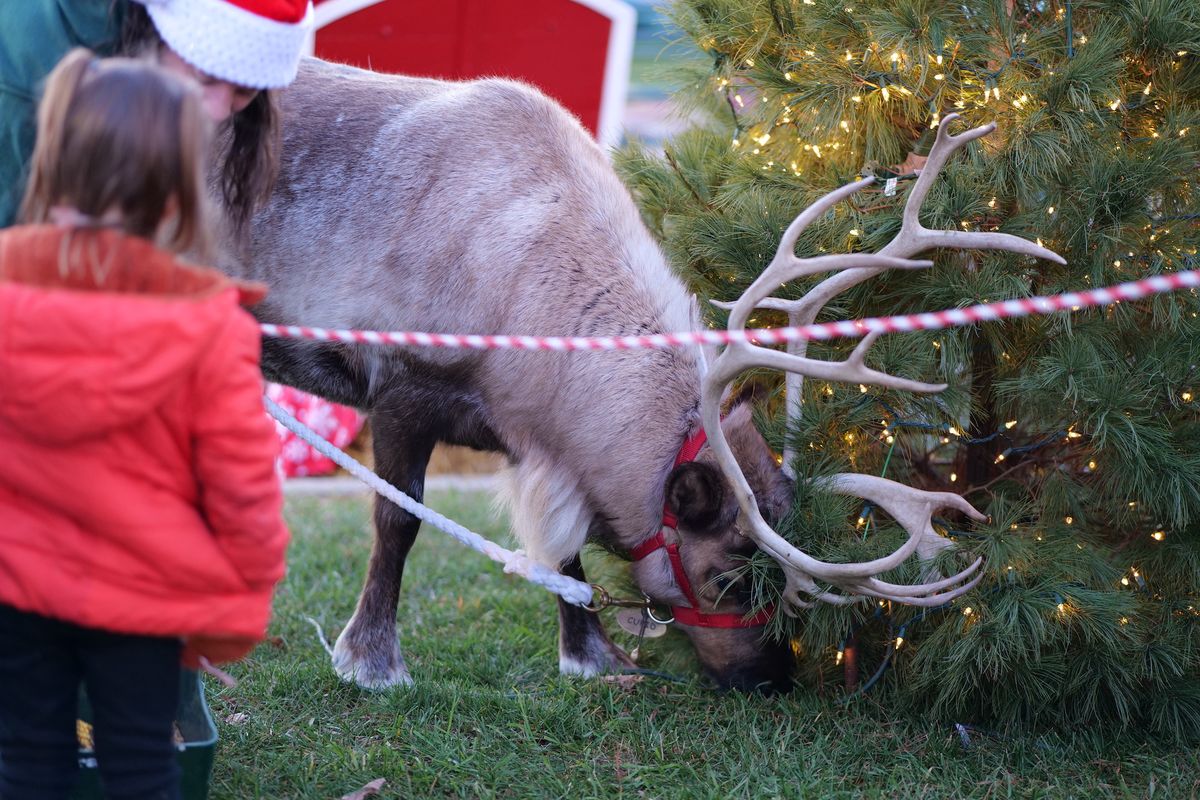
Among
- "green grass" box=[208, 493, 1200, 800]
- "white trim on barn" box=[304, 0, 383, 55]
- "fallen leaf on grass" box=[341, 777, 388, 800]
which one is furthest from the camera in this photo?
"white trim on barn" box=[304, 0, 383, 55]

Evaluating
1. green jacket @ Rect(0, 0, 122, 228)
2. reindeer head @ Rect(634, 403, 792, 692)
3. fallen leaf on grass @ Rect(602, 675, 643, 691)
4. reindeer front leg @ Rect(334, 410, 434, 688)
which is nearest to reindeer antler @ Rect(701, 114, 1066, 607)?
reindeer head @ Rect(634, 403, 792, 692)

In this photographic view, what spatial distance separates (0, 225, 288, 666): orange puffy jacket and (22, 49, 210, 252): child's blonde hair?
0.06 metres

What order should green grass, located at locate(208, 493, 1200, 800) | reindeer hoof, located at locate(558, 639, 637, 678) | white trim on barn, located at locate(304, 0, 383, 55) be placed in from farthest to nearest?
white trim on barn, located at locate(304, 0, 383, 55), reindeer hoof, located at locate(558, 639, 637, 678), green grass, located at locate(208, 493, 1200, 800)

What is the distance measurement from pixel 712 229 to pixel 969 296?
0.74 m

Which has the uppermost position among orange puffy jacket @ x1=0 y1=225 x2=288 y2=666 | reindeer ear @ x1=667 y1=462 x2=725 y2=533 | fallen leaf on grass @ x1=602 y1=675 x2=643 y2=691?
orange puffy jacket @ x1=0 y1=225 x2=288 y2=666

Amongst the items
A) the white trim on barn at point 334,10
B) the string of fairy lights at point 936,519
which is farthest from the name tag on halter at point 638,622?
the white trim on barn at point 334,10

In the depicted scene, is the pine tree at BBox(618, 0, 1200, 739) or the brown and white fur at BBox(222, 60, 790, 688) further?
the brown and white fur at BBox(222, 60, 790, 688)

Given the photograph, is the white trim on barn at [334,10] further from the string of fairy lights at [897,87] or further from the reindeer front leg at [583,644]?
the reindeer front leg at [583,644]

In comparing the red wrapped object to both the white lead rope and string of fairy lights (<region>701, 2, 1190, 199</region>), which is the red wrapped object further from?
string of fairy lights (<region>701, 2, 1190, 199</region>)

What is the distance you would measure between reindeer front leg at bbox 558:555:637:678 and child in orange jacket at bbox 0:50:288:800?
188 centimetres

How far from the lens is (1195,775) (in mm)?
2861

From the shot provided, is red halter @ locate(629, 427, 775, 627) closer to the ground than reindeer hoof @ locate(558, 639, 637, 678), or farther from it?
farther from it

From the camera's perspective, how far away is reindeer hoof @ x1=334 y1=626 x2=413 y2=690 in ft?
11.3

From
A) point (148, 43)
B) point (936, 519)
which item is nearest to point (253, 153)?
point (148, 43)
